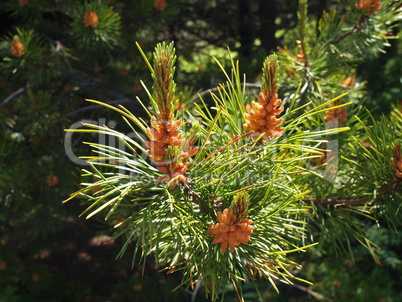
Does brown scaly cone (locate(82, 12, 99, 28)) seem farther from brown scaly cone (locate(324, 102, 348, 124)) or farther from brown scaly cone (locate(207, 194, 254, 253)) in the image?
brown scaly cone (locate(207, 194, 254, 253))

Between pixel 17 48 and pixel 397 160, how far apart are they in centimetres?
158

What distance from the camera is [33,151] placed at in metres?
2.14

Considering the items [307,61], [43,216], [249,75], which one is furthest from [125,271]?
[307,61]

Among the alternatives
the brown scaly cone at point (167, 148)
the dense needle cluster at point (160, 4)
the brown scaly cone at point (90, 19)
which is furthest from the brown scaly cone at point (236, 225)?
the dense needle cluster at point (160, 4)

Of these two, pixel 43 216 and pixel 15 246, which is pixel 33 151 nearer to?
pixel 43 216

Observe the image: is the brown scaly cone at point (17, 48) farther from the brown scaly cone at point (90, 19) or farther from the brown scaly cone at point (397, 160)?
the brown scaly cone at point (397, 160)

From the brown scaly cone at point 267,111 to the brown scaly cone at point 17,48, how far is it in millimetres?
1315

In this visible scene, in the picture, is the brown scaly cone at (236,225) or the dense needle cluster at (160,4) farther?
the dense needle cluster at (160,4)

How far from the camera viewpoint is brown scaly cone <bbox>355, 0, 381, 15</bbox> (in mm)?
1375

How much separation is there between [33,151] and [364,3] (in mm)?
1853

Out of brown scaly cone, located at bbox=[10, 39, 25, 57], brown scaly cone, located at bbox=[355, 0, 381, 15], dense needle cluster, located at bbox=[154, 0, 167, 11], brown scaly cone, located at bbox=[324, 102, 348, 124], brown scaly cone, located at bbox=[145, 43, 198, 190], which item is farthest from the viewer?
dense needle cluster, located at bbox=[154, 0, 167, 11]

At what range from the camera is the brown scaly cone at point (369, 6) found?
1.38m

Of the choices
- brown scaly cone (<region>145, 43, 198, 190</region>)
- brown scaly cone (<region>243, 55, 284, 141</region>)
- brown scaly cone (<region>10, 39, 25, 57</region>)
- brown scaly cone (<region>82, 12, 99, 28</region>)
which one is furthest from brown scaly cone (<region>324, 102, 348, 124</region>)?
brown scaly cone (<region>10, 39, 25, 57</region>)

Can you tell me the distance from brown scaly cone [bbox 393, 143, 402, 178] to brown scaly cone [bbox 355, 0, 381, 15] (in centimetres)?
75
